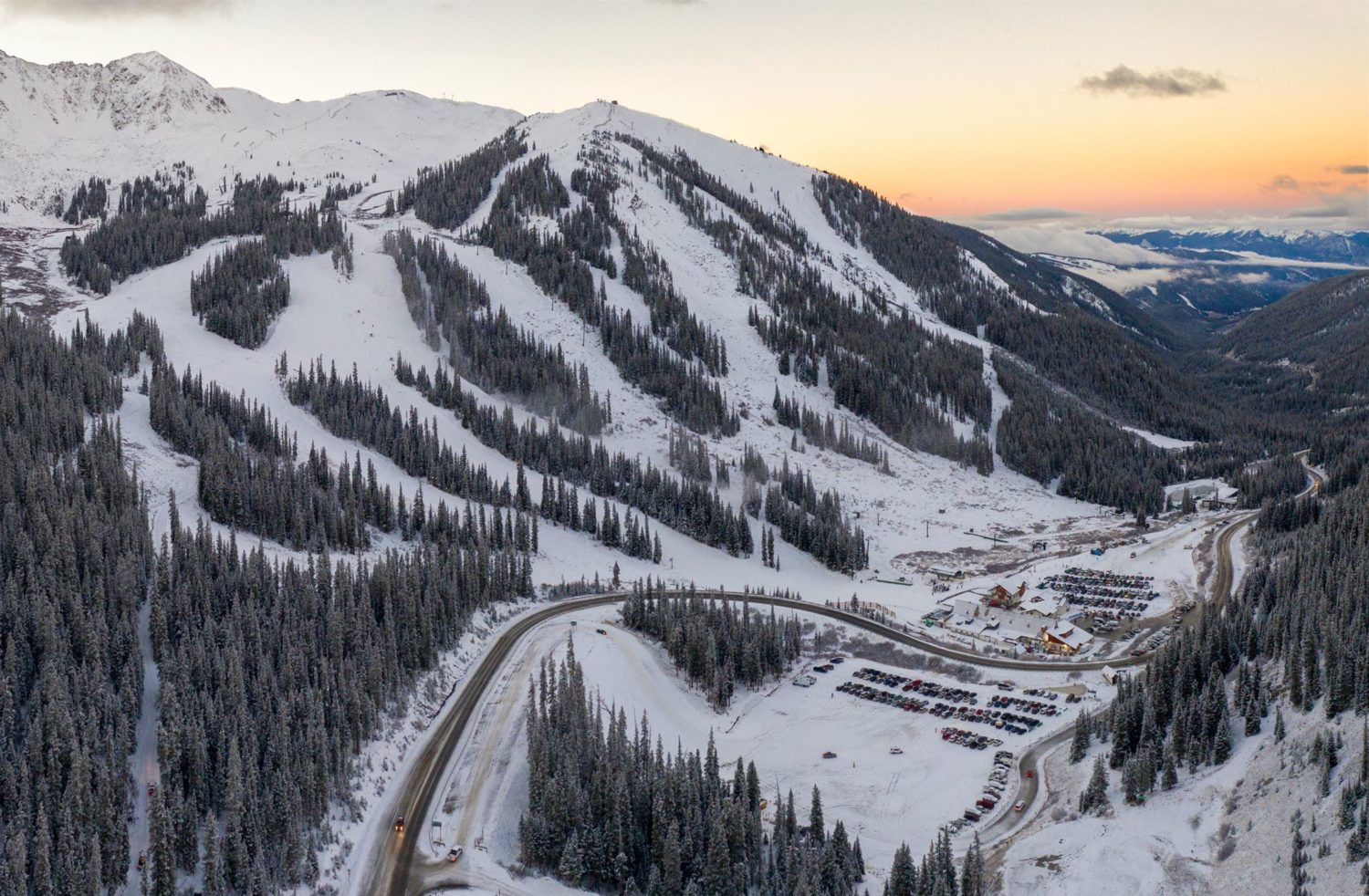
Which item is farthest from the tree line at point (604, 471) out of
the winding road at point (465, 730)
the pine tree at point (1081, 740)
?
the pine tree at point (1081, 740)

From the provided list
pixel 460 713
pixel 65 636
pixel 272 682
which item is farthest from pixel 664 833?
pixel 65 636

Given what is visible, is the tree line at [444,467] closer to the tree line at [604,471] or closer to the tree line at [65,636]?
the tree line at [604,471]

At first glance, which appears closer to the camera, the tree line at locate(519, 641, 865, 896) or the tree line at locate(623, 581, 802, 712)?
the tree line at locate(519, 641, 865, 896)

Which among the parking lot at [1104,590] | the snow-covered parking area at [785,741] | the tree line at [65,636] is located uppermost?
the tree line at [65,636]

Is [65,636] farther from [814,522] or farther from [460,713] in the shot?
[814,522]

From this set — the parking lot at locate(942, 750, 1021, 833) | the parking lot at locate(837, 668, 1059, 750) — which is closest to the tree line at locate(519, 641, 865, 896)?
the parking lot at locate(942, 750, 1021, 833)

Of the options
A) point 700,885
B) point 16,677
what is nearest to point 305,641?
point 16,677

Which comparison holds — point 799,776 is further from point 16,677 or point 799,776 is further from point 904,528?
point 904,528

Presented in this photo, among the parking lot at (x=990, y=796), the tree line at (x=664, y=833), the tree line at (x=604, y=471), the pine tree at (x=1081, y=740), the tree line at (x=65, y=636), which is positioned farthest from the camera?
the tree line at (x=604, y=471)

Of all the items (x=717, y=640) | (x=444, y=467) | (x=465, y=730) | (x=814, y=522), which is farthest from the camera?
(x=814, y=522)

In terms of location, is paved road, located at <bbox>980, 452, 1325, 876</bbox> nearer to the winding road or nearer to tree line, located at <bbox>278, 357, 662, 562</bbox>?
the winding road
